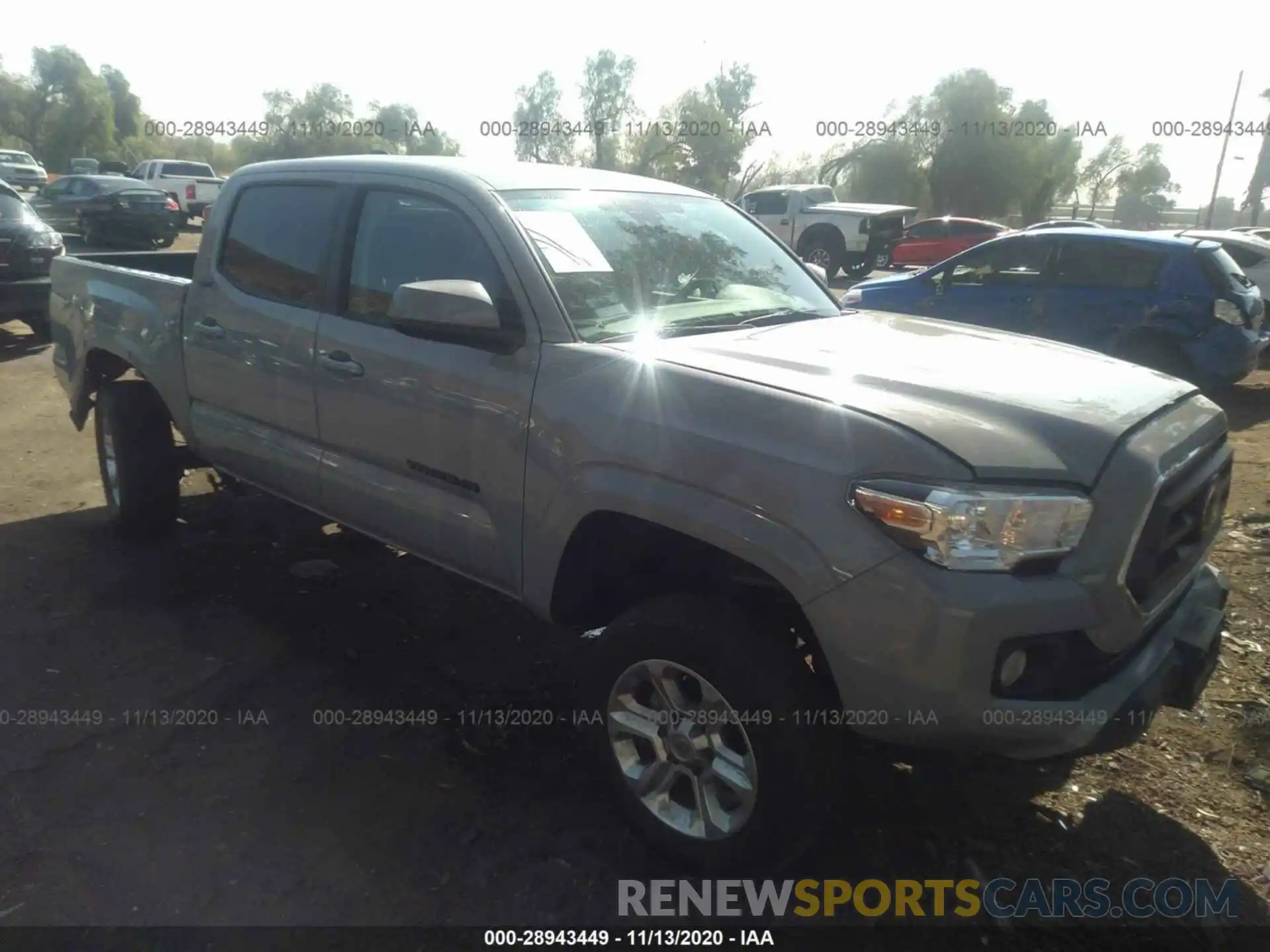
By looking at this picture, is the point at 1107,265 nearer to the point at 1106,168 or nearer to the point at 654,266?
the point at 654,266

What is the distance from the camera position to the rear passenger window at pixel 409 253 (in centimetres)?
323

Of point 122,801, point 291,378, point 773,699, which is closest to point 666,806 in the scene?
point 773,699

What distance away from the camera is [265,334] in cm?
390

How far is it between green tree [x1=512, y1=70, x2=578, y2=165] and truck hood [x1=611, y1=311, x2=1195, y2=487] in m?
34.2

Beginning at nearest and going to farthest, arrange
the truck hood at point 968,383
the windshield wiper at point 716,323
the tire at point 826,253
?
the truck hood at point 968,383 < the windshield wiper at point 716,323 < the tire at point 826,253

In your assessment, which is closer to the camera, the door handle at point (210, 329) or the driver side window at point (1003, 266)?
the door handle at point (210, 329)

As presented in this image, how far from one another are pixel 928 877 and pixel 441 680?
6.40ft

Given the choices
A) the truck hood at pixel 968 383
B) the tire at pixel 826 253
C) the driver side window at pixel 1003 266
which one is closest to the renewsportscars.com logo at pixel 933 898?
the truck hood at pixel 968 383

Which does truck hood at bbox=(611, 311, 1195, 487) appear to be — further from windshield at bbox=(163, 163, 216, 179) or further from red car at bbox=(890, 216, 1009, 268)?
windshield at bbox=(163, 163, 216, 179)

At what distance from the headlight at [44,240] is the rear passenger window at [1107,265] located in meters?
10.2

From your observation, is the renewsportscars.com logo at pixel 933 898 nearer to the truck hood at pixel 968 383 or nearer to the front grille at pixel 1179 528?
the front grille at pixel 1179 528

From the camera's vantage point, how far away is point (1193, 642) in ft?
8.43

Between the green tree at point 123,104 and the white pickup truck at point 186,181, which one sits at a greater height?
the green tree at point 123,104

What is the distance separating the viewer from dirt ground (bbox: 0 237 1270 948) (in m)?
2.64
